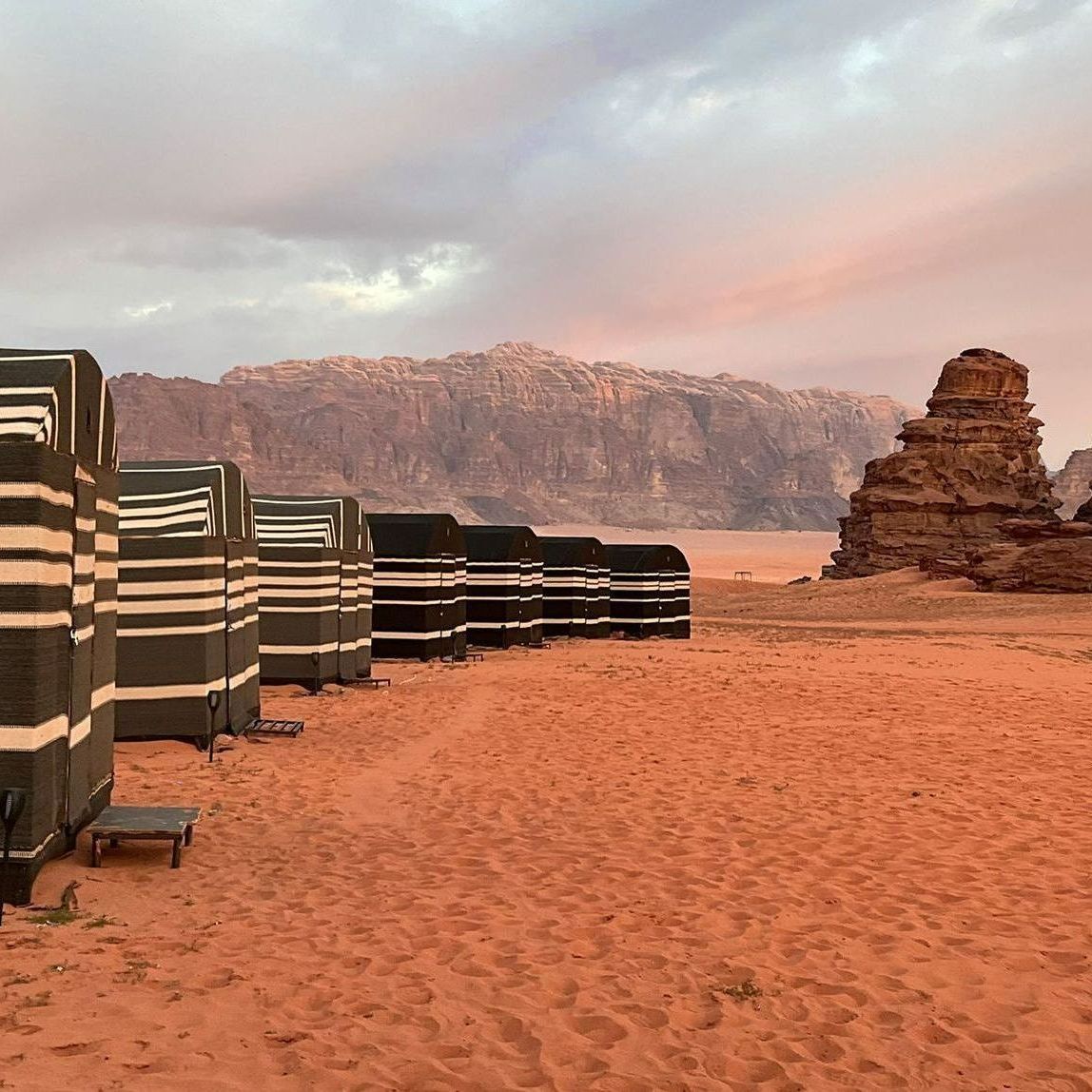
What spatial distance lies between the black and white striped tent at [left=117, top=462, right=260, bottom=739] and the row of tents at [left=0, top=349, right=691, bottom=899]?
0.06 ft

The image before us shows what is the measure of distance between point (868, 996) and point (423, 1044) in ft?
9.63

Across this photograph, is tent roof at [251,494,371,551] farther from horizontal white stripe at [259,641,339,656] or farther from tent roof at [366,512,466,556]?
tent roof at [366,512,466,556]

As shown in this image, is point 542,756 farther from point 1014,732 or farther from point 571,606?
point 571,606

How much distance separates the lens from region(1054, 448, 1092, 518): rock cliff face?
456 ft

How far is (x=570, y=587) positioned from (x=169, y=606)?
82.9ft

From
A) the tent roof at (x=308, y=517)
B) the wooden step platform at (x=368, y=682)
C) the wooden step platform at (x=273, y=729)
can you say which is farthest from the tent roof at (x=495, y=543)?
the wooden step platform at (x=273, y=729)

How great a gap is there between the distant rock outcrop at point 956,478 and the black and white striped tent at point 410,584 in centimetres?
4559

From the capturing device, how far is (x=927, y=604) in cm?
5444

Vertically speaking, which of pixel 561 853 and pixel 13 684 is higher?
pixel 13 684

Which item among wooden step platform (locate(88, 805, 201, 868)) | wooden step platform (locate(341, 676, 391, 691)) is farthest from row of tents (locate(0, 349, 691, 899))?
wooden step platform (locate(88, 805, 201, 868))

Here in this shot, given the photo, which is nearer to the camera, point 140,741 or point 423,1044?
point 423,1044

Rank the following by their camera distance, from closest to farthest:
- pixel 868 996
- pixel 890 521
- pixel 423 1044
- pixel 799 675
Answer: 1. pixel 423 1044
2. pixel 868 996
3. pixel 799 675
4. pixel 890 521

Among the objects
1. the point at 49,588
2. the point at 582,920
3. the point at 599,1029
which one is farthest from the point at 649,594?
the point at 599,1029

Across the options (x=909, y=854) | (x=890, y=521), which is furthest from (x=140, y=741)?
(x=890, y=521)
